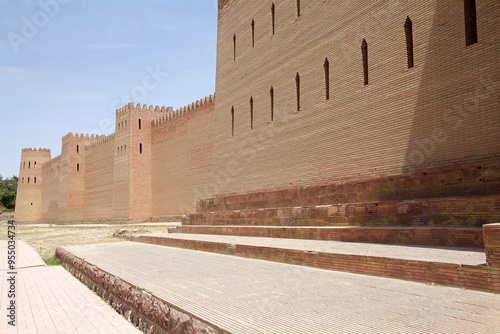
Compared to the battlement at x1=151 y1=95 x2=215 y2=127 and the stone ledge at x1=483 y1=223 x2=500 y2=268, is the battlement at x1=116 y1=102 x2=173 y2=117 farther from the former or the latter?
the stone ledge at x1=483 y1=223 x2=500 y2=268

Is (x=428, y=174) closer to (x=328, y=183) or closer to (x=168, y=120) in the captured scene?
(x=328, y=183)

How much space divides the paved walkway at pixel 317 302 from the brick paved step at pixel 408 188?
1931 millimetres

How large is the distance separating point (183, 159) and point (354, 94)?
14.8 meters

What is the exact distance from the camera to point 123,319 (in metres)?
3.85

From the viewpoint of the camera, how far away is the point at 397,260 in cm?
345

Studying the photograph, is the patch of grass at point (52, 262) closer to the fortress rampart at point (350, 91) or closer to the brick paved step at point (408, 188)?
the fortress rampart at point (350, 91)

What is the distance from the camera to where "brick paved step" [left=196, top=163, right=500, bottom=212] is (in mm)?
4590

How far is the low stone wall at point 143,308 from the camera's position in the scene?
2.67m

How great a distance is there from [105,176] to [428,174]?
85.1 ft

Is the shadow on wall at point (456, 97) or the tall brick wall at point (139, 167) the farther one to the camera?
the tall brick wall at point (139, 167)

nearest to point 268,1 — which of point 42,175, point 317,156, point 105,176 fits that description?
point 317,156

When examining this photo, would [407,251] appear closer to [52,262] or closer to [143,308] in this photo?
[143,308]

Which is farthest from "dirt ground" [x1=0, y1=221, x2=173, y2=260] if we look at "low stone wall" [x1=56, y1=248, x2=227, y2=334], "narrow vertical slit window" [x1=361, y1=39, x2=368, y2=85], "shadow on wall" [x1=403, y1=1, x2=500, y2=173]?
"shadow on wall" [x1=403, y1=1, x2=500, y2=173]

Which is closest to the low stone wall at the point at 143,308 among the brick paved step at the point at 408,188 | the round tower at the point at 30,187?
the brick paved step at the point at 408,188
